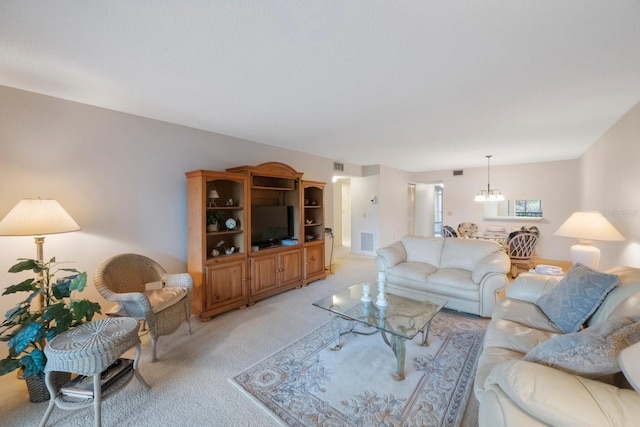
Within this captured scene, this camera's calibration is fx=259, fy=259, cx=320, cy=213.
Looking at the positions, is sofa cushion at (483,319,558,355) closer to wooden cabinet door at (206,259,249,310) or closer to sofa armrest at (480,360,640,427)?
sofa armrest at (480,360,640,427)

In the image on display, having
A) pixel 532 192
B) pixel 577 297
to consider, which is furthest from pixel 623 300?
pixel 532 192

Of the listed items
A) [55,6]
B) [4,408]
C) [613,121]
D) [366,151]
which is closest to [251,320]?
[4,408]

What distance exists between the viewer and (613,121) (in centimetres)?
329

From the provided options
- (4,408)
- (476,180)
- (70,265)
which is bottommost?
(4,408)

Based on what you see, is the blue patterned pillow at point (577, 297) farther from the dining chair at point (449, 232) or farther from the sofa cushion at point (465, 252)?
the dining chair at point (449, 232)

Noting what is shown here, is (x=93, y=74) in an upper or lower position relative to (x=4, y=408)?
upper

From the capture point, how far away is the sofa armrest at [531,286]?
235 cm

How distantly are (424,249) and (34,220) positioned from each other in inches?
169

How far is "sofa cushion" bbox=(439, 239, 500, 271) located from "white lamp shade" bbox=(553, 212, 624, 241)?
0.75 m

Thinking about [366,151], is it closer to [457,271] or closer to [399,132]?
[399,132]

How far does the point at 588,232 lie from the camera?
9.23 feet

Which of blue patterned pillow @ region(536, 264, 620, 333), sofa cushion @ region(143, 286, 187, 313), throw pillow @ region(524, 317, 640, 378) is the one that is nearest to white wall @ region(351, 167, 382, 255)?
blue patterned pillow @ region(536, 264, 620, 333)

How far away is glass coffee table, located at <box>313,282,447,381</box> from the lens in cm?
204

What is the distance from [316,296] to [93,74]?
3.44 metres
